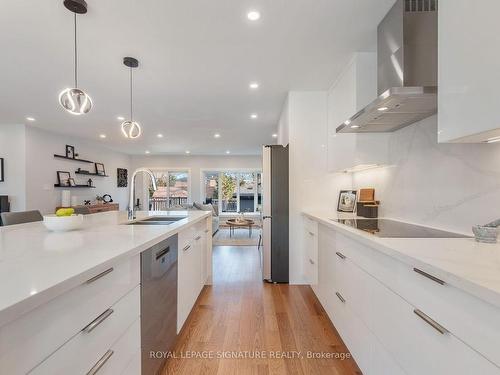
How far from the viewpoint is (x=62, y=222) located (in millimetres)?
1509

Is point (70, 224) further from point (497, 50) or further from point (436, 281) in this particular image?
point (497, 50)

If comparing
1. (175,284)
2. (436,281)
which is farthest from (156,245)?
(436,281)

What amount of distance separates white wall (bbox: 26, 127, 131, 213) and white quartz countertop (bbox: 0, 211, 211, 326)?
526 cm

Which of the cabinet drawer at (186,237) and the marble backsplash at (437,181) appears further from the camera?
the cabinet drawer at (186,237)

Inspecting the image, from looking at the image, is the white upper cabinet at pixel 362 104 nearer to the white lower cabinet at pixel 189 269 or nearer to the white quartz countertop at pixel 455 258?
the white quartz countertop at pixel 455 258

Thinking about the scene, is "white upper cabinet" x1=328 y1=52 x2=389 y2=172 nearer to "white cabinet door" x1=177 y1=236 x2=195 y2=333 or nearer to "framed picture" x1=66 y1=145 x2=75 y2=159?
"white cabinet door" x1=177 y1=236 x2=195 y2=333

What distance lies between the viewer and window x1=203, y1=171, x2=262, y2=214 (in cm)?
964

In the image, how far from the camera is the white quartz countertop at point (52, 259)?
0.61 metres

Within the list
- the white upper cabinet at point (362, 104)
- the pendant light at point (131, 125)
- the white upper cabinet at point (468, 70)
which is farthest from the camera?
the pendant light at point (131, 125)

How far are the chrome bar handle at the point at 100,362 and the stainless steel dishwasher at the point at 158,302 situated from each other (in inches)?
11.6

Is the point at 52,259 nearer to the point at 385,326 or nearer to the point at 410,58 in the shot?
the point at 385,326

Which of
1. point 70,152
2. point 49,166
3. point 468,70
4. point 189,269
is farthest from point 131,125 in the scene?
point 70,152

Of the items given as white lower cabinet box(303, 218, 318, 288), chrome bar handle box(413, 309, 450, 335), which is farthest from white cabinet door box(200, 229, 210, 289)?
chrome bar handle box(413, 309, 450, 335)

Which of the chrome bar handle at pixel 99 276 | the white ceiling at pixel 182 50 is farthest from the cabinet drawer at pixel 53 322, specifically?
the white ceiling at pixel 182 50
